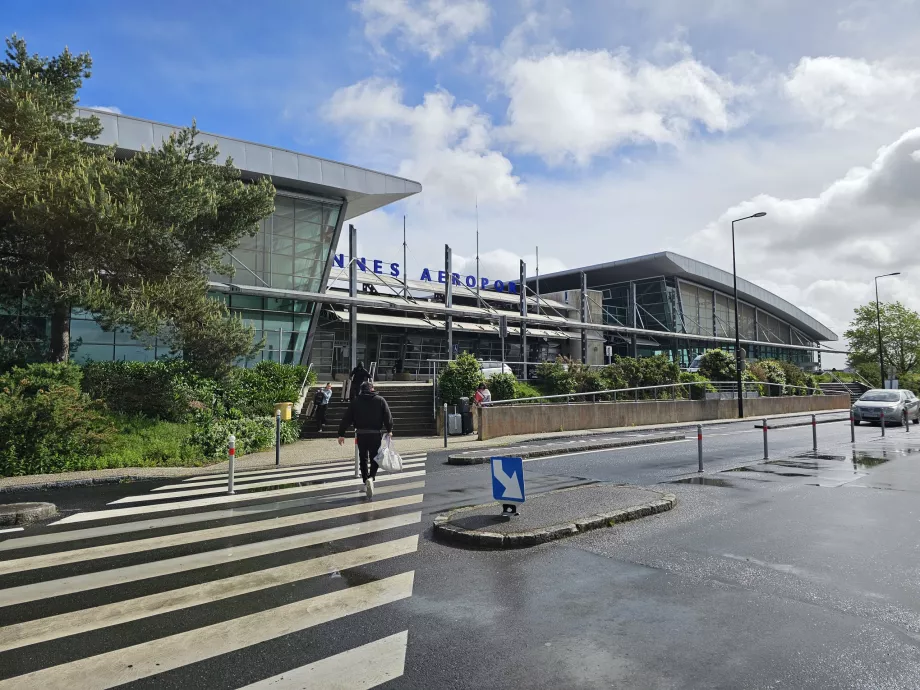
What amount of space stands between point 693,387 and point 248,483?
26622 mm

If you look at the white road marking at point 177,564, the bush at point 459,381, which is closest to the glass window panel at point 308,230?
the bush at point 459,381

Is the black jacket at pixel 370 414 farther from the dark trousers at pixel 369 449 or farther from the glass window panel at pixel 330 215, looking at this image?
the glass window panel at pixel 330 215

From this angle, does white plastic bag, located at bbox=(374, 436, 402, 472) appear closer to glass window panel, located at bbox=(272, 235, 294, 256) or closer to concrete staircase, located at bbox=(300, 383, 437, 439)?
concrete staircase, located at bbox=(300, 383, 437, 439)

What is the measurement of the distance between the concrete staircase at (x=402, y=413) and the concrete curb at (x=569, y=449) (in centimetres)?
655

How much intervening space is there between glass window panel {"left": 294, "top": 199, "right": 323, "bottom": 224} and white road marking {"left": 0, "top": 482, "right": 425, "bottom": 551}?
23.0 metres

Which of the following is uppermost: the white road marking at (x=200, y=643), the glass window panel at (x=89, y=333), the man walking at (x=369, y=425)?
the glass window panel at (x=89, y=333)

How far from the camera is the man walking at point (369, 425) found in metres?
9.12

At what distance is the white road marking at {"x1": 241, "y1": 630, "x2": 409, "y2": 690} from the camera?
331cm

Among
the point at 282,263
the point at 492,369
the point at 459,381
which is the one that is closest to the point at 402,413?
the point at 459,381

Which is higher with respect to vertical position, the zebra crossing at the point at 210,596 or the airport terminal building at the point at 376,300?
the airport terminal building at the point at 376,300

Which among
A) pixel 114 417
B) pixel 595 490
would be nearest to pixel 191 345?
pixel 114 417

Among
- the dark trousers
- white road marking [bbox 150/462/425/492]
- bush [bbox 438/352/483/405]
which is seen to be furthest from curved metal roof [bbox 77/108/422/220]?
the dark trousers

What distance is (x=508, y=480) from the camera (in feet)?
23.7

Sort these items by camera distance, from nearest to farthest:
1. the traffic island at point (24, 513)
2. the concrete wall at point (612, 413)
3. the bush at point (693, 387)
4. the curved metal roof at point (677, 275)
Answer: the traffic island at point (24, 513) → the concrete wall at point (612, 413) → the bush at point (693, 387) → the curved metal roof at point (677, 275)
